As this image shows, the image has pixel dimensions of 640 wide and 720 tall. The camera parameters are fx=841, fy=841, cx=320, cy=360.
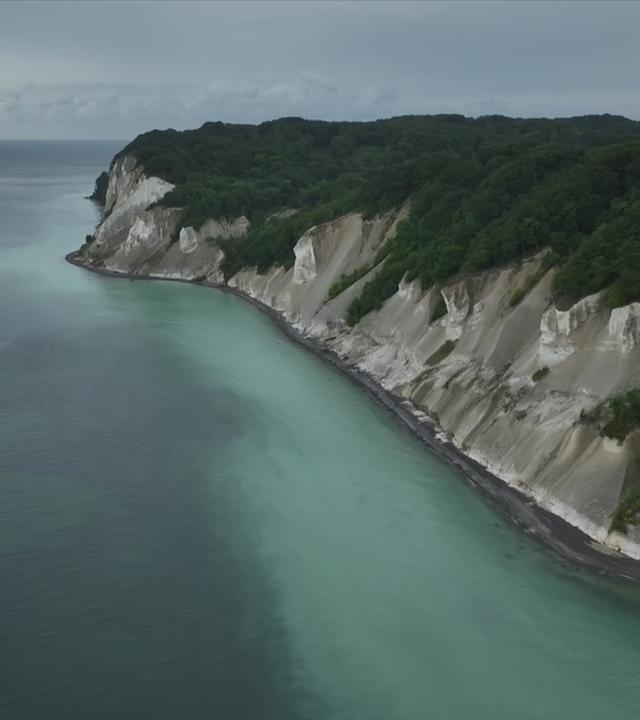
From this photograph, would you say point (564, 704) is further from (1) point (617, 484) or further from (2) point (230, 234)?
(2) point (230, 234)

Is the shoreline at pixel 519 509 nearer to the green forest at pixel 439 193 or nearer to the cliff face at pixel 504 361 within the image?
the cliff face at pixel 504 361

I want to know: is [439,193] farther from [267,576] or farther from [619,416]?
[267,576]

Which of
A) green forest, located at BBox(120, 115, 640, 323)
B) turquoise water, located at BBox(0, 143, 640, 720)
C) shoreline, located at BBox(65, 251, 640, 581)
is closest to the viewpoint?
turquoise water, located at BBox(0, 143, 640, 720)

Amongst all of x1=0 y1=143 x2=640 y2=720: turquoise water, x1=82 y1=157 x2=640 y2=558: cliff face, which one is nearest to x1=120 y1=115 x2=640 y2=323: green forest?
x1=82 y1=157 x2=640 y2=558: cliff face

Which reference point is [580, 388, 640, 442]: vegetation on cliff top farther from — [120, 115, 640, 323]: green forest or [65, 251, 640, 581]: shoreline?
[120, 115, 640, 323]: green forest

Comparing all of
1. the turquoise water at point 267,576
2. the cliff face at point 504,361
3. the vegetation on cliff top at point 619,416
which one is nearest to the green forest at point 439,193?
the cliff face at point 504,361

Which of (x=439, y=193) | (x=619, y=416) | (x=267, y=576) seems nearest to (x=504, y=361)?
(x=619, y=416)

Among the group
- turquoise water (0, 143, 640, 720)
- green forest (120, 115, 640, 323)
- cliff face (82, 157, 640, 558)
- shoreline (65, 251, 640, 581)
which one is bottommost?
turquoise water (0, 143, 640, 720)

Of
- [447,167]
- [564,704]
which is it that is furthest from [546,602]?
[447,167]
